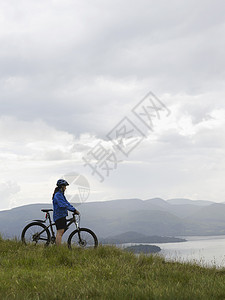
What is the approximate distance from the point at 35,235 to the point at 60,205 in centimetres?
179

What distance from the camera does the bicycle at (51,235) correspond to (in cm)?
1120

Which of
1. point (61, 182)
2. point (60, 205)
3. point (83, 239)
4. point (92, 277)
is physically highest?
point (61, 182)

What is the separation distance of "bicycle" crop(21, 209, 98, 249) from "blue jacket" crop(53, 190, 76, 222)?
373mm

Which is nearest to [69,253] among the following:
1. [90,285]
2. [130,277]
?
[130,277]

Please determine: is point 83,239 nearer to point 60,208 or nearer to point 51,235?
point 51,235

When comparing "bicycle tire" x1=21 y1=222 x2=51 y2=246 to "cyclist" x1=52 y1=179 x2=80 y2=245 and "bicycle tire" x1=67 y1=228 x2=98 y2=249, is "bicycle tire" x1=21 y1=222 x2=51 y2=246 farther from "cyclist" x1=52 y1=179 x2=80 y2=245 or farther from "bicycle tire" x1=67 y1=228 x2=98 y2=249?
"bicycle tire" x1=67 y1=228 x2=98 y2=249

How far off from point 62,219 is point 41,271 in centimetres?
293

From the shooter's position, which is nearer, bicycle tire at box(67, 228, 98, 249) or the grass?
the grass

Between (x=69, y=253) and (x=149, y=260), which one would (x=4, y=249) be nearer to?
(x=69, y=253)

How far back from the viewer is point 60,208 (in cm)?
1093

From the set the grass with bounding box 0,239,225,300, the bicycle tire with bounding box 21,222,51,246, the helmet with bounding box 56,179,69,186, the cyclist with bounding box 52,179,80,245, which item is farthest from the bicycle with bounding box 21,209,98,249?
the helmet with bounding box 56,179,69,186

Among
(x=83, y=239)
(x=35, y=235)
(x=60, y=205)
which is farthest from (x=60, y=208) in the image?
(x=35, y=235)

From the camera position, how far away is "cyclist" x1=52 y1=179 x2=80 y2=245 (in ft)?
35.8

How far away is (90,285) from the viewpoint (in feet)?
20.0
